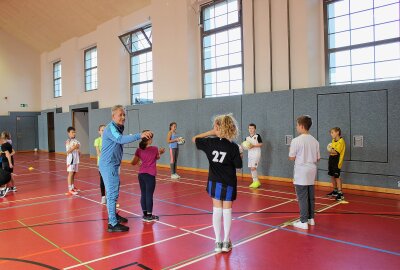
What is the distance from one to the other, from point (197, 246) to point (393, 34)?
23.1 ft

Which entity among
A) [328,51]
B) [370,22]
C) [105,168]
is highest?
[370,22]

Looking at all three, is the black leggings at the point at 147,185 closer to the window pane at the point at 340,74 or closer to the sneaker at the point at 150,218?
the sneaker at the point at 150,218

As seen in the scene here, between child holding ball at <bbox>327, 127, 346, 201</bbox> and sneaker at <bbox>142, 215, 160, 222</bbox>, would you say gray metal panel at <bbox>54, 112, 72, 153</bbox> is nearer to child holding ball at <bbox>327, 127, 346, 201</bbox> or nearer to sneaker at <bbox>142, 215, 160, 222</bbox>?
sneaker at <bbox>142, 215, 160, 222</bbox>

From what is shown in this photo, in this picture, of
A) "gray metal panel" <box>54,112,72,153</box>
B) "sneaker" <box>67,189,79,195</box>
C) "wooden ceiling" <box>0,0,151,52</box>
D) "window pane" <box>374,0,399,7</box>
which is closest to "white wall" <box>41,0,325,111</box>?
"wooden ceiling" <box>0,0,151,52</box>

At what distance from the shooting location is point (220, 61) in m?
11.8

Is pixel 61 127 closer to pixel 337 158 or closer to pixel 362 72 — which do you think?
pixel 362 72

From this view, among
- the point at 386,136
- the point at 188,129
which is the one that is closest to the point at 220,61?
the point at 188,129

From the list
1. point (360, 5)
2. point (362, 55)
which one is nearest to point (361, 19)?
point (360, 5)

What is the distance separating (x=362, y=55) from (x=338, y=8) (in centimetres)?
144

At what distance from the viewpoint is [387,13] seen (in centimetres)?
816

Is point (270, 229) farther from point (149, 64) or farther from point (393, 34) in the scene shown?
point (149, 64)

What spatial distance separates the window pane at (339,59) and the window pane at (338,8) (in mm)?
1029

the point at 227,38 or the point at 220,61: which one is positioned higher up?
the point at 227,38

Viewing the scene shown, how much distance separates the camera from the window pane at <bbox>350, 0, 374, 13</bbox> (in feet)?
27.6
